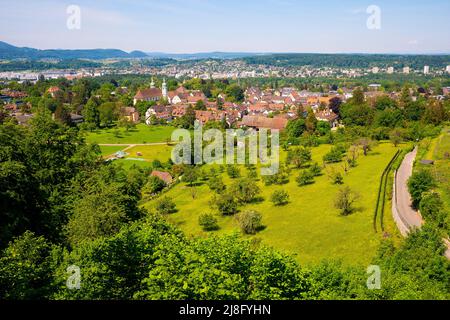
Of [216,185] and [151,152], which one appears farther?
[151,152]

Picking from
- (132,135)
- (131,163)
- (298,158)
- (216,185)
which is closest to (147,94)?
(132,135)

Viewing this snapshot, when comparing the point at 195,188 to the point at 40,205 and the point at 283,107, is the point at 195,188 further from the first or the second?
the point at 283,107

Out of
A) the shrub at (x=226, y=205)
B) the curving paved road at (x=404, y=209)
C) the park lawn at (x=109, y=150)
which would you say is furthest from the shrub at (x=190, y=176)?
the park lawn at (x=109, y=150)

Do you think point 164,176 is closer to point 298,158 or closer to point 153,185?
point 153,185

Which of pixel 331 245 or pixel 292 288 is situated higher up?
pixel 292 288

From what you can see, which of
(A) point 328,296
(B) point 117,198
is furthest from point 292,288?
(B) point 117,198

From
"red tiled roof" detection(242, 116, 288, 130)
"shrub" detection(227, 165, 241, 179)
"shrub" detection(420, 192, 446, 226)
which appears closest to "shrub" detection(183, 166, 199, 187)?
"shrub" detection(227, 165, 241, 179)
